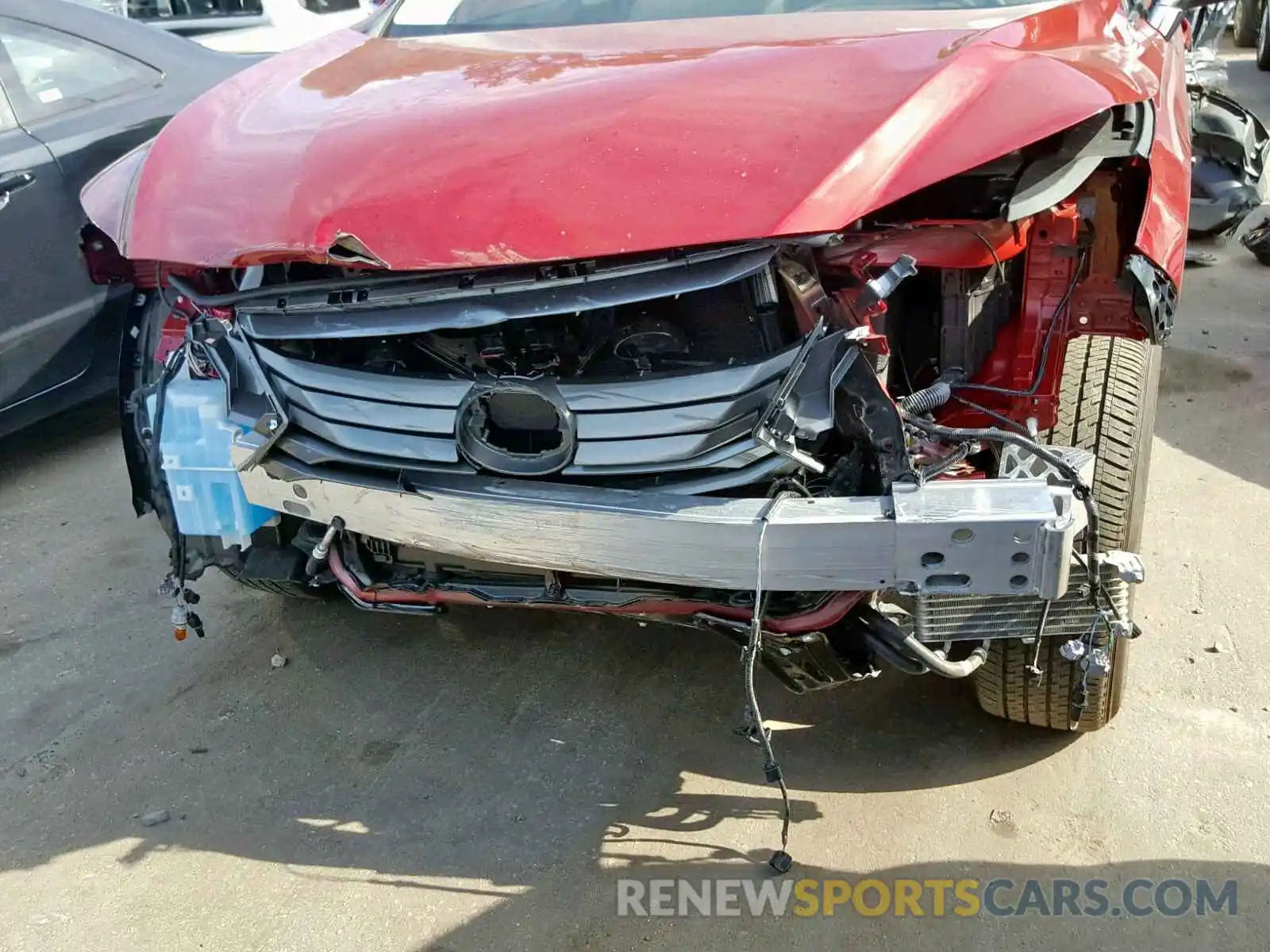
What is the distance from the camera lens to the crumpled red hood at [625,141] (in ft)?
5.57

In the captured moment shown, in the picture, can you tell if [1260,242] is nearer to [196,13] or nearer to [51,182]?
[51,182]

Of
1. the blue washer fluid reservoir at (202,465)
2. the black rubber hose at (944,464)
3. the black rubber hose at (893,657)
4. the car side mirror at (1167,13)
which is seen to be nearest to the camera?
the black rubber hose at (944,464)

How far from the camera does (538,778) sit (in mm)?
2359

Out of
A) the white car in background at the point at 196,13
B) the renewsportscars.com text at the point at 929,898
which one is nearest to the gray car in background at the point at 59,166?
the white car in background at the point at 196,13

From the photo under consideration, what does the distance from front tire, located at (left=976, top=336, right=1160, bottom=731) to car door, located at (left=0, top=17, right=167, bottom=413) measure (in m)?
3.32

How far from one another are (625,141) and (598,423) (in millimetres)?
490

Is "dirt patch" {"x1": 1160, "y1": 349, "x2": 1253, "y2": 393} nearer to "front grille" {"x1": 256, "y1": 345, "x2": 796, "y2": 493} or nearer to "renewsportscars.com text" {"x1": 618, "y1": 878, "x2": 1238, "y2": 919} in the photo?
"renewsportscars.com text" {"x1": 618, "y1": 878, "x2": 1238, "y2": 919}

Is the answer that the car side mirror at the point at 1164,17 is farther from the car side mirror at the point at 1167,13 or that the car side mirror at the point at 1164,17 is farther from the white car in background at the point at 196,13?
the white car in background at the point at 196,13

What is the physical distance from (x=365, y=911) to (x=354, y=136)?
150 cm

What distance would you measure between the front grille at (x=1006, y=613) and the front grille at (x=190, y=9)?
17.2ft

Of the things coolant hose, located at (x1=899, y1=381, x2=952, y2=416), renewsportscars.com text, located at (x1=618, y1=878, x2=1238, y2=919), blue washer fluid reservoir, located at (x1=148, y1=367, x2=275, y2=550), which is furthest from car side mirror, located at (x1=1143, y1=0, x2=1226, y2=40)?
blue washer fluid reservoir, located at (x1=148, y1=367, x2=275, y2=550)

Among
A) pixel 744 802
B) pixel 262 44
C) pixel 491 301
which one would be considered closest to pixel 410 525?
pixel 491 301

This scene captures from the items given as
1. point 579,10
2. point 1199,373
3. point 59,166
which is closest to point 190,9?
point 59,166

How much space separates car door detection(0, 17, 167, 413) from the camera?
11.9ft
